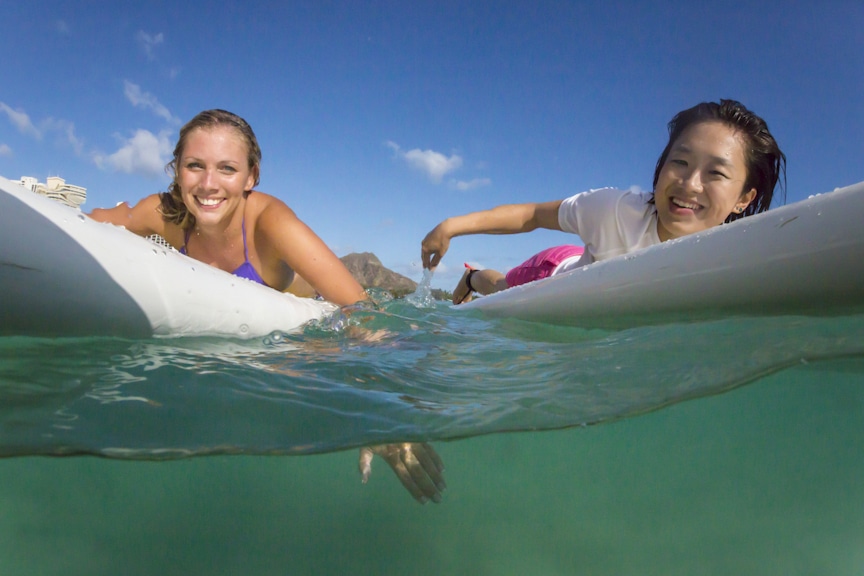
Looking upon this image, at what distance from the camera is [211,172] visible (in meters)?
3.83

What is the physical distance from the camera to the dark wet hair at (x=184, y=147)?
153 inches

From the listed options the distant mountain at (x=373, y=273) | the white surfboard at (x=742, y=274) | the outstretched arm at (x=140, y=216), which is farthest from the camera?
the distant mountain at (x=373, y=273)

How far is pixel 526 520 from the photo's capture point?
8.25 feet

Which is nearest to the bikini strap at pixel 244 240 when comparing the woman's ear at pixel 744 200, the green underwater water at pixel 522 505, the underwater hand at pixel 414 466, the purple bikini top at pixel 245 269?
the purple bikini top at pixel 245 269

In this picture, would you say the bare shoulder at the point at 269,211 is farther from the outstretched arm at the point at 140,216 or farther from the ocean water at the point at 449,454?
the ocean water at the point at 449,454

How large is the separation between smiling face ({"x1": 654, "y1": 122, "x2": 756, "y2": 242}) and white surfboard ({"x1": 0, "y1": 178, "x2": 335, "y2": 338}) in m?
2.68

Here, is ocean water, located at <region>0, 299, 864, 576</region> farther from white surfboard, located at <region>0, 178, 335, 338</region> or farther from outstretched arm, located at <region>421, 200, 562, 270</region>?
outstretched arm, located at <region>421, 200, 562, 270</region>

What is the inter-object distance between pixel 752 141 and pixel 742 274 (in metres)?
1.75

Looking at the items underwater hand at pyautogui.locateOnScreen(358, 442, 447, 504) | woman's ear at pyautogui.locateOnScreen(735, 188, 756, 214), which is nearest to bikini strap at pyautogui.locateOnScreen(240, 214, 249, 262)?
underwater hand at pyautogui.locateOnScreen(358, 442, 447, 504)

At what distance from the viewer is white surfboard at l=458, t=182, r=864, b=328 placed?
191 centimetres

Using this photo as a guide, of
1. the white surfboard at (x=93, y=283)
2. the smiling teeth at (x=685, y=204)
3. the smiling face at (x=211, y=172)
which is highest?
the smiling face at (x=211, y=172)

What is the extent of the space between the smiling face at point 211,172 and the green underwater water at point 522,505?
209 centimetres

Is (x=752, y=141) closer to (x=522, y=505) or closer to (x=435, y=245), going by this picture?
(x=435, y=245)

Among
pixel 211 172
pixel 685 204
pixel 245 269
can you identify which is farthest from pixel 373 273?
pixel 685 204
